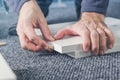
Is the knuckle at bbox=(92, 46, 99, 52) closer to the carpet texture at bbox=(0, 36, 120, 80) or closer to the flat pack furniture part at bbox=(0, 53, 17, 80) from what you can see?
the carpet texture at bbox=(0, 36, 120, 80)

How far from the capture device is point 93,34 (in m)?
0.63

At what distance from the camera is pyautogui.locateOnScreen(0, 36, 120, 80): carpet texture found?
53 centimetres

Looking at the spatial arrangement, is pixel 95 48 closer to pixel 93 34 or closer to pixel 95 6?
pixel 93 34

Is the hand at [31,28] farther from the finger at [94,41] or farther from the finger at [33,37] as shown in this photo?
the finger at [94,41]

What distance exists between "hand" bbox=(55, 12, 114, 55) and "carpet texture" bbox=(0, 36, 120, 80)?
2 cm

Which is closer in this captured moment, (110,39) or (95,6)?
(110,39)

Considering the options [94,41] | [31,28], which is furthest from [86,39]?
[31,28]

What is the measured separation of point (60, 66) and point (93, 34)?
0.11m

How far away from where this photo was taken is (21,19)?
69 centimetres

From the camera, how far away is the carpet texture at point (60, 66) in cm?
53

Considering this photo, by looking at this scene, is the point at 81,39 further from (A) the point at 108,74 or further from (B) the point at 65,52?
(A) the point at 108,74

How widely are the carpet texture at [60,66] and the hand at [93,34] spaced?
0.08 feet

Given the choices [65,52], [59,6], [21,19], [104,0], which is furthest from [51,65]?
[59,6]

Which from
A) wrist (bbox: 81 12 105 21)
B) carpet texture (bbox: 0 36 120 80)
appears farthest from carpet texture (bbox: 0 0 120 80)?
wrist (bbox: 81 12 105 21)
